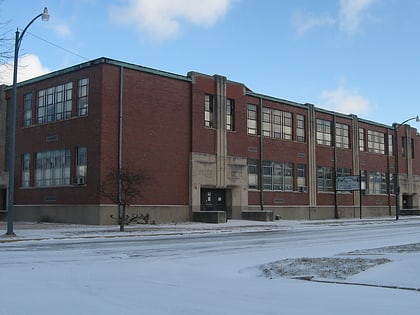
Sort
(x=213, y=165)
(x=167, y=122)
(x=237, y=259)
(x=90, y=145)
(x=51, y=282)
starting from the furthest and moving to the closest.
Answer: (x=213, y=165), (x=167, y=122), (x=90, y=145), (x=237, y=259), (x=51, y=282)

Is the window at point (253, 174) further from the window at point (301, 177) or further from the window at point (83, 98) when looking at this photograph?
the window at point (83, 98)

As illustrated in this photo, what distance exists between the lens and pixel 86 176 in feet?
119

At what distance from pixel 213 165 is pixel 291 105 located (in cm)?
1221

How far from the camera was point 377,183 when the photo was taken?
6203cm

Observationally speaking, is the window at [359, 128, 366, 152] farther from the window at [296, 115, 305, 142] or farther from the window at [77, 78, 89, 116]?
the window at [77, 78, 89, 116]

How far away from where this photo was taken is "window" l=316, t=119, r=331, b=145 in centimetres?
5431

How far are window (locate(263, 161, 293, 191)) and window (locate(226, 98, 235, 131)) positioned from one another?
5.22 meters

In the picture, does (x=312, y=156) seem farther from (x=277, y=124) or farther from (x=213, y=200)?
(x=213, y=200)

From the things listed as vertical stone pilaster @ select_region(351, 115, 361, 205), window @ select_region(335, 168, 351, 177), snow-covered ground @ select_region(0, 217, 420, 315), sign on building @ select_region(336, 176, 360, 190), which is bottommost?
snow-covered ground @ select_region(0, 217, 420, 315)

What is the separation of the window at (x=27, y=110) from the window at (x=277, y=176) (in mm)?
19428

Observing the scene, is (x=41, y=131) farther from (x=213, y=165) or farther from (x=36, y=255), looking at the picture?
(x=36, y=255)

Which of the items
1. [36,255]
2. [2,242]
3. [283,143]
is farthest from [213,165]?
[36,255]

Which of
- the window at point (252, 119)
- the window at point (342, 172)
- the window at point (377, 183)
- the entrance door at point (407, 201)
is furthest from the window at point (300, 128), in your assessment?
the entrance door at point (407, 201)

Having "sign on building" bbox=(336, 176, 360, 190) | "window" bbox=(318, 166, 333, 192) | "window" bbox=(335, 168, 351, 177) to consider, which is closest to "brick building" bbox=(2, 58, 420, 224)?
"window" bbox=(318, 166, 333, 192)
